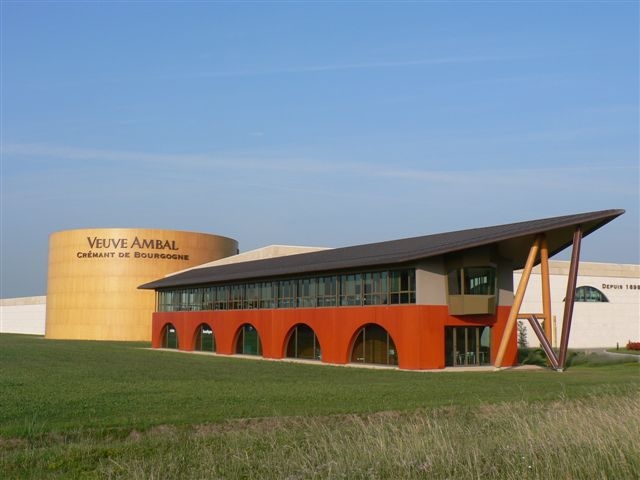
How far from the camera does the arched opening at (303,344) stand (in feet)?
140

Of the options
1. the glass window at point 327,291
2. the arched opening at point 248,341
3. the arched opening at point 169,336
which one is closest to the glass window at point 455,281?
the glass window at point 327,291

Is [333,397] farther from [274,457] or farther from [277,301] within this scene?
[277,301]

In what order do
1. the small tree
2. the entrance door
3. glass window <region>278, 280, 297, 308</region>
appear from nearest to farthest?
the entrance door < glass window <region>278, 280, 297, 308</region> < the small tree

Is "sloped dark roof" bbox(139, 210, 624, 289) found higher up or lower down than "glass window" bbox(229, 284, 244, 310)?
higher up

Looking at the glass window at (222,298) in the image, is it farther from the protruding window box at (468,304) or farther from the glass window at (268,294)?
the protruding window box at (468,304)

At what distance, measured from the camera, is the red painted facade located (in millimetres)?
35562

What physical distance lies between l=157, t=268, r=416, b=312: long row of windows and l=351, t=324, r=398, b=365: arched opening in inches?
57.0

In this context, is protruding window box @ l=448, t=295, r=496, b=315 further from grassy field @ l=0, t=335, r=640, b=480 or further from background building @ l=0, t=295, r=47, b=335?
background building @ l=0, t=295, r=47, b=335

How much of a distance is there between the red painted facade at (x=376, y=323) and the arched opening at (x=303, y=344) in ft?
1.34

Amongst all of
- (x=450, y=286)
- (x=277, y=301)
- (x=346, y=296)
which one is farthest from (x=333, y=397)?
(x=277, y=301)

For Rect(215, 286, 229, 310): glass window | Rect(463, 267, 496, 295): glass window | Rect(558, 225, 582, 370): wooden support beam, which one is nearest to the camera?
Rect(558, 225, 582, 370): wooden support beam

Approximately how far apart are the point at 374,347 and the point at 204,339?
2019 cm

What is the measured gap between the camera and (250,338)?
49.2 meters

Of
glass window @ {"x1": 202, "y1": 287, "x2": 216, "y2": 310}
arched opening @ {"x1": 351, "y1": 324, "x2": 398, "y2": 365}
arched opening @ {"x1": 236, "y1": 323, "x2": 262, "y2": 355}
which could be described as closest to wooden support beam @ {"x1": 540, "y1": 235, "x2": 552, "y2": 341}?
arched opening @ {"x1": 351, "y1": 324, "x2": 398, "y2": 365}
